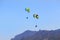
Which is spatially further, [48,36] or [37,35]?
[37,35]

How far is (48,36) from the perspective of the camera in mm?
79375

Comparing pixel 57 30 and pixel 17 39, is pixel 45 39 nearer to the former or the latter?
pixel 57 30

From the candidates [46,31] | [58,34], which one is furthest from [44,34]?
[58,34]

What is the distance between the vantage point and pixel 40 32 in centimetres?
8494

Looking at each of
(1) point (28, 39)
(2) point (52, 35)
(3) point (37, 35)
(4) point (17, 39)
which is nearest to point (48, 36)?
(2) point (52, 35)

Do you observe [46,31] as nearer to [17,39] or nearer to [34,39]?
[34,39]

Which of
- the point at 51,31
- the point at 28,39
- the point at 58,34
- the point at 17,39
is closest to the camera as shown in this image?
the point at 58,34

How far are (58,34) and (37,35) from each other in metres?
11.5

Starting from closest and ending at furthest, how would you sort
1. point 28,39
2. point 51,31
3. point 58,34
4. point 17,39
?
point 58,34, point 51,31, point 28,39, point 17,39

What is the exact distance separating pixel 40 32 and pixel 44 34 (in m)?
2.82

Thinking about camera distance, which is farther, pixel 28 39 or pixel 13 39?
pixel 13 39

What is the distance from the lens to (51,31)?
269ft

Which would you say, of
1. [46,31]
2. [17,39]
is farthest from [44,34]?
[17,39]

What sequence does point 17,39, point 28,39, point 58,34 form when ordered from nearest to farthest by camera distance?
1. point 58,34
2. point 28,39
3. point 17,39
